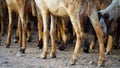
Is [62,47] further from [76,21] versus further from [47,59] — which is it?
[76,21]

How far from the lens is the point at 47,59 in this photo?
376 inches

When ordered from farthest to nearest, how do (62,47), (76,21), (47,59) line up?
1. (62,47)
2. (47,59)
3. (76,21)

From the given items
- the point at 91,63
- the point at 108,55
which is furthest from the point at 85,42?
the point at 91,63

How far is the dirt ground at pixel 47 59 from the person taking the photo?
8.91 meters

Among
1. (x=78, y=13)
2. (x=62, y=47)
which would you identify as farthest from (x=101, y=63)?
(x=62, y=47)

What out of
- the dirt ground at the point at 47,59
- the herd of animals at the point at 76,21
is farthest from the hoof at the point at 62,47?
Answer: the dirt ground at the point at 47,59

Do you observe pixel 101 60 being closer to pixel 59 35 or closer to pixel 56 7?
pixel 56 7

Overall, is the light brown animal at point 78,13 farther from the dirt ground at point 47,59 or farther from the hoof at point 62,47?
the hoof at point 62,47

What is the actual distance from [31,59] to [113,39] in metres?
2.49

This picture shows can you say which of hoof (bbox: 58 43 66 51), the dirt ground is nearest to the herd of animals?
hoof (bbox: 58 43 66 51)

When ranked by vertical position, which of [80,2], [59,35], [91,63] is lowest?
[91,63]

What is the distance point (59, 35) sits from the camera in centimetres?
1165

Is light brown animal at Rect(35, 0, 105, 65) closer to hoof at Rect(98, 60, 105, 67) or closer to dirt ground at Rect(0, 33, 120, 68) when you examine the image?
hoof at Rect(98, 60, 105, 67)

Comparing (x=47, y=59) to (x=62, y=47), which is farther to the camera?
(x=62, y=47)
